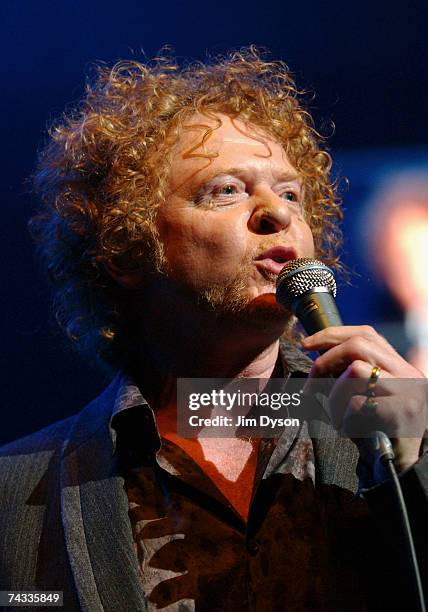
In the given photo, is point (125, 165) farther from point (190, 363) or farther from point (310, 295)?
point (310, 295)

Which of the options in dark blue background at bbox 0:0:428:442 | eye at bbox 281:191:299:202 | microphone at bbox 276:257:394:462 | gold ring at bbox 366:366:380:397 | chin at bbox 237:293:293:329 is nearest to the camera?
gold ring at bbox 366:366:380:397

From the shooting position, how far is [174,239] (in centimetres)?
164

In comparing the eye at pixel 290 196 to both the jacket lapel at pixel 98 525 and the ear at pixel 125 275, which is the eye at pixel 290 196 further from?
the jacket lapel at pixel 98 525

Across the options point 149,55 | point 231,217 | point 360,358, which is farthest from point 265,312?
point 149,55

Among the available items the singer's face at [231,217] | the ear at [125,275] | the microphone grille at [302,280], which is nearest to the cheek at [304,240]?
the singer's face at [231,217]

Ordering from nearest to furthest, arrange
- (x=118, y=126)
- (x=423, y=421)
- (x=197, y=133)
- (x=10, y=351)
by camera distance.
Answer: (x=423, y=421) < (x=197, y=133) < (x=118, y=126) < (x=10, y=351)

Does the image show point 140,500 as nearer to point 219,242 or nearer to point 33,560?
point 33,560

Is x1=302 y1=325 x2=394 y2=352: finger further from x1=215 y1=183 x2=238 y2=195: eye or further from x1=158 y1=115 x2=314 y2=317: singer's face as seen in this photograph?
x1=215 y1=183 x2=238 y2=195: eye

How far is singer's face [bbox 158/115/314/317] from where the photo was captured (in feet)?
4.96

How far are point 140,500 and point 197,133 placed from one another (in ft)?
2.81

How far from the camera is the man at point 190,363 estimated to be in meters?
1.32

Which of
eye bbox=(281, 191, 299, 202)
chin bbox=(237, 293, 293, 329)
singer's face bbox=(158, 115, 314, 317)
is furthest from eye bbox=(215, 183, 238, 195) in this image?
chin bbox=(237, 293, 293, 329)

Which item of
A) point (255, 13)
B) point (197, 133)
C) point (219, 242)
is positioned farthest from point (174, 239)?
point (255, 13)

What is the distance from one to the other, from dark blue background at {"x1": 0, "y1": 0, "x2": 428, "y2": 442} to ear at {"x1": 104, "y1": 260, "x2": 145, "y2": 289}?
1.25 ft
